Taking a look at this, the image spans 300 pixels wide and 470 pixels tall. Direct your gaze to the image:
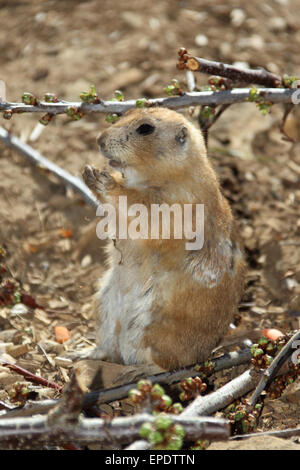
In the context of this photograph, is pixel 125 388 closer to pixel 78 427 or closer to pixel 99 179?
pixel 78 427

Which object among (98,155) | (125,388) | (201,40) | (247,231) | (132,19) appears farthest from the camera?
(132,19)

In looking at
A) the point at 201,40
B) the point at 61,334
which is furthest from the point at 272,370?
the point at 201,40

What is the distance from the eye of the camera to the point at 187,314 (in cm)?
419

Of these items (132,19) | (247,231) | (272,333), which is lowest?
(272,333)

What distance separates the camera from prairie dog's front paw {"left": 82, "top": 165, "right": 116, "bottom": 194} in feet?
14.1

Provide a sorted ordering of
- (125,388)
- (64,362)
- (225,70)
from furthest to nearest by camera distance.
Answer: (64,362) → (225,70) → (125,388)

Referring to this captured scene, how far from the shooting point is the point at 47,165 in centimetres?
552

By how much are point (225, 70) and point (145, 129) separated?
2.52ft

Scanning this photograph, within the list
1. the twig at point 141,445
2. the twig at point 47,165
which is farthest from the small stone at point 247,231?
the twig at point 141,445

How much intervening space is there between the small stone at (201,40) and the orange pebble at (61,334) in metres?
4.06

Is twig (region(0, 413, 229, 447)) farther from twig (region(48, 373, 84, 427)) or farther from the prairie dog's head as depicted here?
the prairie dog's head

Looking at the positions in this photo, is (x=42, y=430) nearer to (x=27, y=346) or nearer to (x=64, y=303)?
(x=27, y=346)

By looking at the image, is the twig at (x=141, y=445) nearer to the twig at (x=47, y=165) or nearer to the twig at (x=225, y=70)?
the twig at (x=225, y=70)

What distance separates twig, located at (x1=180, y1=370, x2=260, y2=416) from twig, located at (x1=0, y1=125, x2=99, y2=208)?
6.81 ft
